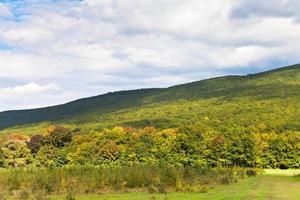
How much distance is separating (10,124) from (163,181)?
139m

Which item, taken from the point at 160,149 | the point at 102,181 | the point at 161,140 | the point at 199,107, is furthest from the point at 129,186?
the point at 199,107

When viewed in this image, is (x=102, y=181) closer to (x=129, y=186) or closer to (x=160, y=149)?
(x=129, y=186)

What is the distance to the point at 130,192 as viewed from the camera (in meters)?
26.6

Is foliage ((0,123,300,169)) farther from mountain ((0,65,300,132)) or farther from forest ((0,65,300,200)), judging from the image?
Result: mountain ((0,65,300,132))

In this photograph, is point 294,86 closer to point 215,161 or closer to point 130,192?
point 215,161

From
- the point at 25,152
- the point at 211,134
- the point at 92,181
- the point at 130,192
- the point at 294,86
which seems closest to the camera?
the point at 130,192

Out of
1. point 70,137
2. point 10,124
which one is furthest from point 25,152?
point 10,124

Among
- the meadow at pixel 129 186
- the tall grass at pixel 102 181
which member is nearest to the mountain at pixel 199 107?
the tall grass at pixel 102 181

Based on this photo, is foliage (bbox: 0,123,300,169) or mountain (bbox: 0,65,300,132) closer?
foliage (bbox: 0,123,300,169)

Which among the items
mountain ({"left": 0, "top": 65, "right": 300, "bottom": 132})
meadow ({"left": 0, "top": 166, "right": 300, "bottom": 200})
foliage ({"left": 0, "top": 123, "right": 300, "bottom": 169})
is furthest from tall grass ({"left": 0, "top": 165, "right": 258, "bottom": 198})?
mountain ({"left": 0, "top": 65, "right": 300, "bottom": 132})

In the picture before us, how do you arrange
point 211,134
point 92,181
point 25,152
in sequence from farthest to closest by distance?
point 25,152 → point 211,134 → point 92,181

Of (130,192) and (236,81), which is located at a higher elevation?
(236,81)

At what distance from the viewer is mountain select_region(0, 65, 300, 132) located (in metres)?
95.6

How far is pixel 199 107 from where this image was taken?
4801 inches
